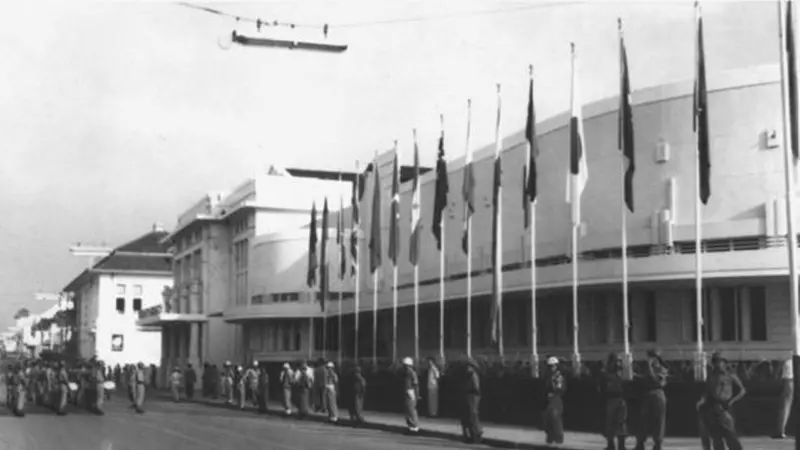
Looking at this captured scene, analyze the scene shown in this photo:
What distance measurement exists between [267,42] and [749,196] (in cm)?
1910

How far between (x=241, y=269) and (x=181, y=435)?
45.0m

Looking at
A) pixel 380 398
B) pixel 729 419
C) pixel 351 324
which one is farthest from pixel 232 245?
pixel 729 419

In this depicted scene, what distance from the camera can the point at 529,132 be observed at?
32531 millimetres

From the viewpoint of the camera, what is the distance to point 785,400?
77.3ft

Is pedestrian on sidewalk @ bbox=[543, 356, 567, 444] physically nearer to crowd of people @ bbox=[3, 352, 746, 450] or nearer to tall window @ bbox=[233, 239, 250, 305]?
crowd of people @ bbox=[3, 352, 746, 450]

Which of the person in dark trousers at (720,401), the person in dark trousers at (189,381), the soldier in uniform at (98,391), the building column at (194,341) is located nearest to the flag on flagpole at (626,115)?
the person in dark trousers at (720,401)

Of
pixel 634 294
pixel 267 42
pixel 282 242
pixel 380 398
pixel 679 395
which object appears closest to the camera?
pixel 267 42

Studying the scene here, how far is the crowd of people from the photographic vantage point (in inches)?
707

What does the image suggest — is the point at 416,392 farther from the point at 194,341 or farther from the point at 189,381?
the point at 194,341

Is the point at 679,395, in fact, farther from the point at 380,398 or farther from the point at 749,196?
the point at 380,398

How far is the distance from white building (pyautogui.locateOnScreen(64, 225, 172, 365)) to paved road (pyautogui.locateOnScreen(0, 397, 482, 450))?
2484 inches

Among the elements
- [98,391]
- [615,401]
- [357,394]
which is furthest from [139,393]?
[615,401]

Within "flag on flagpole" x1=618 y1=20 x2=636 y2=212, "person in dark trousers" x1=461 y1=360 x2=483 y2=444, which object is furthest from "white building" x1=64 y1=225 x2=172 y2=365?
"person in dark trousers" x1=461 y1=360 x2=483 y2=444

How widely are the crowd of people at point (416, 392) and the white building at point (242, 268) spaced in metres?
6.08
